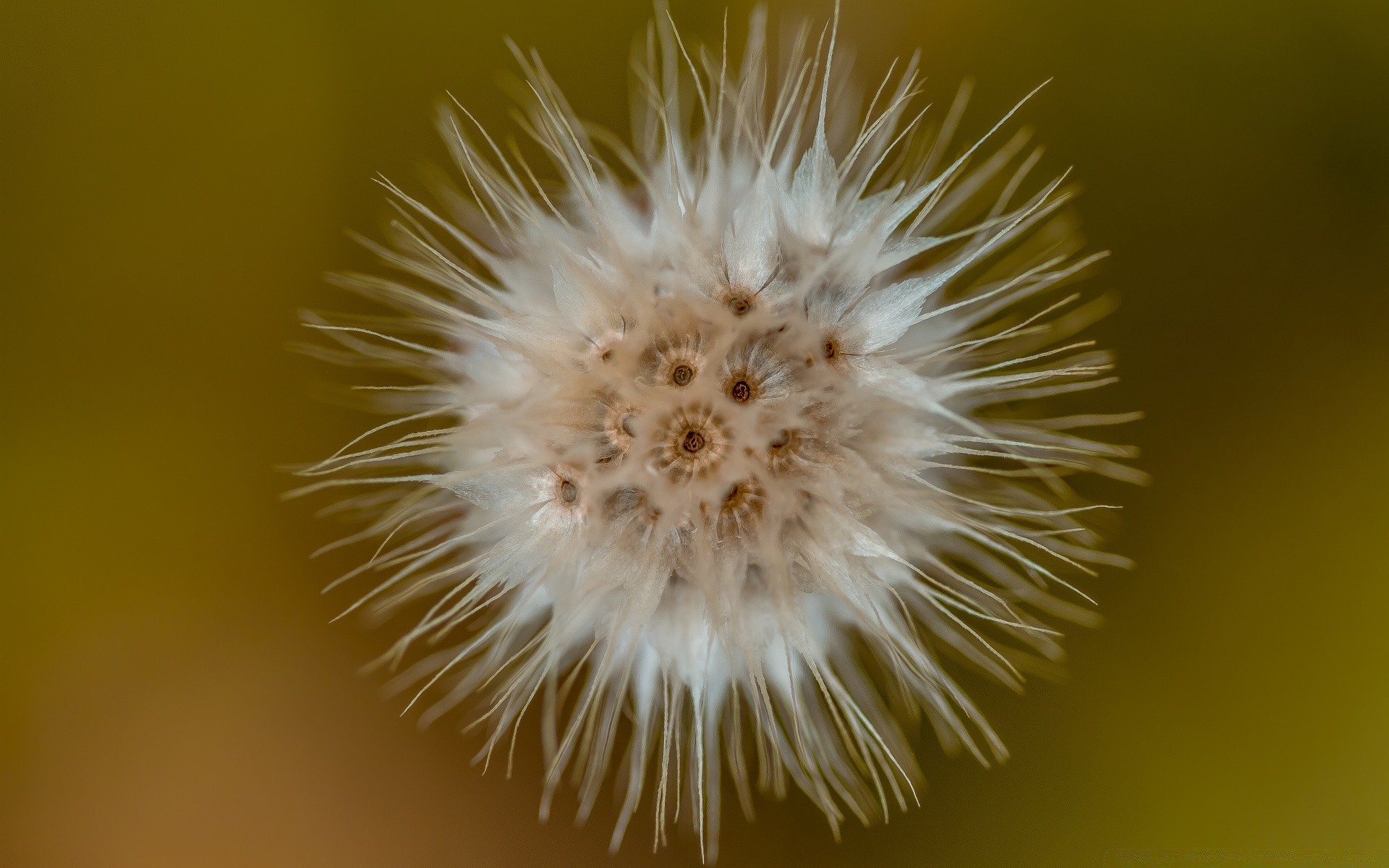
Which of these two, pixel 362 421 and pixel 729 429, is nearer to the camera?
pixel 729 429

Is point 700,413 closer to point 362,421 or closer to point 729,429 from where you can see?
point 729,429

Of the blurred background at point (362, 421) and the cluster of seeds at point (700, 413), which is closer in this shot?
the cluster of seeds at point (700, 413)

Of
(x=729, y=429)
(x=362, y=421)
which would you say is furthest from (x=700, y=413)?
(x=362, y=421)

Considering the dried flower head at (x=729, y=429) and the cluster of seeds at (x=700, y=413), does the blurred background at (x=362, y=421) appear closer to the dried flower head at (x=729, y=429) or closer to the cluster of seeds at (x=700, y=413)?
the dried flower head at (x=729, y=429)

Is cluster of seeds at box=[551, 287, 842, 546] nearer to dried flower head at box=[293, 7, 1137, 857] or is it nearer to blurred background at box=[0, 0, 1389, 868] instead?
dried flower head at box=[293, 7, 1137, 857]

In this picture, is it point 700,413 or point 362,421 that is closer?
point 700,413

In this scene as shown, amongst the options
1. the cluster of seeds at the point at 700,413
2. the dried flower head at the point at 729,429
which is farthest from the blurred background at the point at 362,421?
the cluster of seeds at the point at 700,413
